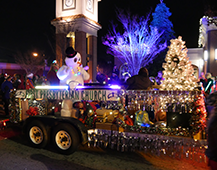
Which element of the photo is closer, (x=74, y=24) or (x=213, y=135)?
(x=213, y=135)

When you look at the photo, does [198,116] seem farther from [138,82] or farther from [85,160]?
[85,160]

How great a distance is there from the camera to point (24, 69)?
38.8 meters

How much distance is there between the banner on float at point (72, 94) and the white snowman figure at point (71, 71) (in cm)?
84

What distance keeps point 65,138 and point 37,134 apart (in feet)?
2.92

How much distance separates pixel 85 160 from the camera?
13.2ft

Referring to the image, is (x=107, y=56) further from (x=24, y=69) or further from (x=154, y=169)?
(x=154, y=169)

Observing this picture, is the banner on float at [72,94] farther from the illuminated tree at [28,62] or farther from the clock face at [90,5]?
the illuminated tree at [28,62]

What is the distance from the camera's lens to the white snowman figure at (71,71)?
539 centimetres

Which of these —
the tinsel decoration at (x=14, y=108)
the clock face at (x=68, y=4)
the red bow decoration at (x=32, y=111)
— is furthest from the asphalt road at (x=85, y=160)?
the clock face at (x=68, y=4)

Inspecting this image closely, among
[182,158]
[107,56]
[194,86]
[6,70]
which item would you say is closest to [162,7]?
[107,56]

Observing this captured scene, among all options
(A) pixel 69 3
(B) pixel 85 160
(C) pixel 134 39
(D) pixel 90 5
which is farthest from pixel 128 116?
(D) pixel 90 5

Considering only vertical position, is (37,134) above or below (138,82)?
below

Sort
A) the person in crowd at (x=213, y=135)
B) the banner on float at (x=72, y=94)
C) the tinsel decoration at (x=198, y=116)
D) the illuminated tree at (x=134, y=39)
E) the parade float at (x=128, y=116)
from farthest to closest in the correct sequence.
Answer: the illuminated tree at (x=134, y=39) → the banner on float at (x=72, y=94) → the parade float at (x=128, y=116) → the tinsel decoration at (x=198, y=116) → the person in crowd at (x=213, y=135)

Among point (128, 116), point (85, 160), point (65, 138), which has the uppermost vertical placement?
point (128, 116)
